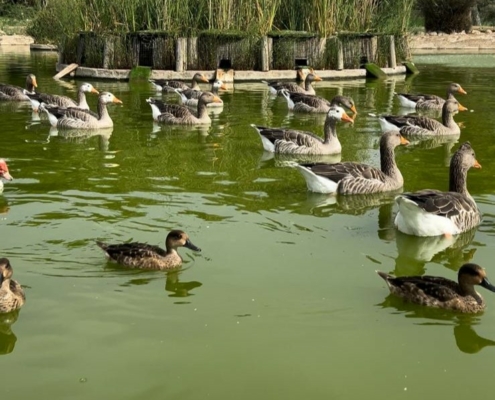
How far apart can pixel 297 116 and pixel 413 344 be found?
48.1 feet

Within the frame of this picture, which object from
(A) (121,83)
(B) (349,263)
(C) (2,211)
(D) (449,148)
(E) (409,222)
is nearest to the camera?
(B) (349,263)

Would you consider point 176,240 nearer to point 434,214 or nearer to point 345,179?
point 434,214

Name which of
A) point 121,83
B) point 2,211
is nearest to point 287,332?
point 2,211

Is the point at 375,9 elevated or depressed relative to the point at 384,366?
elevated

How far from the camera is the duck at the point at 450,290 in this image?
8.06 meters

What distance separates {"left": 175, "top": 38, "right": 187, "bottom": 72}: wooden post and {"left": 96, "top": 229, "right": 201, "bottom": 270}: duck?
21.0m

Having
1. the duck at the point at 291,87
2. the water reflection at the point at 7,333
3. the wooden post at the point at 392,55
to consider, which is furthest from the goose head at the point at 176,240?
the wooden post at the point at 392,55

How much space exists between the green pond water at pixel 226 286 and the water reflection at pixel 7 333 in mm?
21

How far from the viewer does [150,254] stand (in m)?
9.02

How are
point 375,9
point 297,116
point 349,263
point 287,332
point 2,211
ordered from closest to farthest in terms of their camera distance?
point 287,332 < point 349,263 < point 2,211 < point 297,116 < point 375,9

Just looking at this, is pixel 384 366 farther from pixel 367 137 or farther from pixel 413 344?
pixel 367 137

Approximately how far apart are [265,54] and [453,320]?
901 inches

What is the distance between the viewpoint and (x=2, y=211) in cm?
1148

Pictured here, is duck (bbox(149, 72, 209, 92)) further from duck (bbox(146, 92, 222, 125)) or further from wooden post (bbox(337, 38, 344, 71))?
wooden post (bbox(337, 38, 344, 71))
